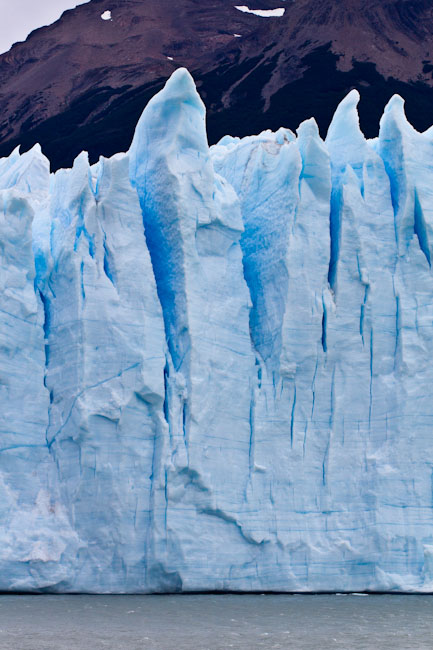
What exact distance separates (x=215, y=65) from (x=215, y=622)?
77.3 feet

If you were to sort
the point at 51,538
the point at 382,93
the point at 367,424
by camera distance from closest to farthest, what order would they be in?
the point at 51,538 < the point at 367,424 < the point at 382,93

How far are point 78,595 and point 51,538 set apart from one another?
0.69 meters

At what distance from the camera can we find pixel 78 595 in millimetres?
11336

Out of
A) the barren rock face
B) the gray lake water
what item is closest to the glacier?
the gray lake water

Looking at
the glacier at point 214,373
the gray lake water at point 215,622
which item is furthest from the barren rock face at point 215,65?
the gray lake water at point 215,622

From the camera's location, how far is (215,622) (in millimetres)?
9742

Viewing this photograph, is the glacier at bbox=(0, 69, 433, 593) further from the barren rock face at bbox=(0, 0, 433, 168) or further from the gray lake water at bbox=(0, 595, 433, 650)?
the barren rock face at bbox=(0, 0, 433, 168)

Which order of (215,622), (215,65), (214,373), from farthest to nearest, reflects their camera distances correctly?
(215,65)
(214,373)
(215,622)

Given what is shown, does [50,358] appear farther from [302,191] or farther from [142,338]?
[302,191]

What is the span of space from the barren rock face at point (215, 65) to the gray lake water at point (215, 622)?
19.2 metres

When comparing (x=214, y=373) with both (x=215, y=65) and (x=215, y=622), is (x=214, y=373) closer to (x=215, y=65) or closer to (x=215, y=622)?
(x=215, y=622)

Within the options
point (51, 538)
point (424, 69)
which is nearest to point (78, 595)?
point (51, 538)

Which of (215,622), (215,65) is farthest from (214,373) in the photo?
(215,65)

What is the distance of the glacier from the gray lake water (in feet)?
1.49
